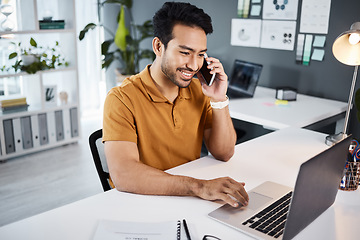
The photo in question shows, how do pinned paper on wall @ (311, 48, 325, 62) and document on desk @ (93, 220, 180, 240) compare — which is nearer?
document on desk @ (93, 220, 180, 240)

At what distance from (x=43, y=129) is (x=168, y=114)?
2338mm

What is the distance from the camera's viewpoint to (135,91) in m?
1.62

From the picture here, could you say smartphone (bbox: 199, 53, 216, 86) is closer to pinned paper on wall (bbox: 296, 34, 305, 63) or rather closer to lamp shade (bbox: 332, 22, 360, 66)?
lamp shade (bbox: 332, 22, 360, 66)

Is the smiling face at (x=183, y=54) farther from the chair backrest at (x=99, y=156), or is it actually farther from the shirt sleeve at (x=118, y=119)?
the chair backrest at (x=99, y=156)

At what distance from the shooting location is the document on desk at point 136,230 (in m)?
1.07

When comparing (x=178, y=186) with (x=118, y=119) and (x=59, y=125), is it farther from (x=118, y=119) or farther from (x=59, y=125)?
(x=59, y=125)

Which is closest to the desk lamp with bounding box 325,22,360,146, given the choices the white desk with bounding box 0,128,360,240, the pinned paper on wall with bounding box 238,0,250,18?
the white desk with bounding box 0,128,360,240

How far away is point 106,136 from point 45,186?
179 centimetres

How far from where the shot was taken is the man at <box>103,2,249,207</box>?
1396mm

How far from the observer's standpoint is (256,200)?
1.31 m

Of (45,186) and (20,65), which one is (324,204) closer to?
(45,186)

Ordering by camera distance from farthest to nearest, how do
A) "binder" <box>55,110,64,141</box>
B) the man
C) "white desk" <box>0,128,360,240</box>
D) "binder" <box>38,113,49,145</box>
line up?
"binder" <box>55,110,64,141</box> → "binder" <box>38,113,49,145</box> → the man → "white desk" <box>0,128,360,240</box>

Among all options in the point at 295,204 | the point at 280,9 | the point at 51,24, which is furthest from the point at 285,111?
the point at 51,24

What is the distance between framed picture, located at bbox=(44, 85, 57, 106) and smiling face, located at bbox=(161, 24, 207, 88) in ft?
8.00
